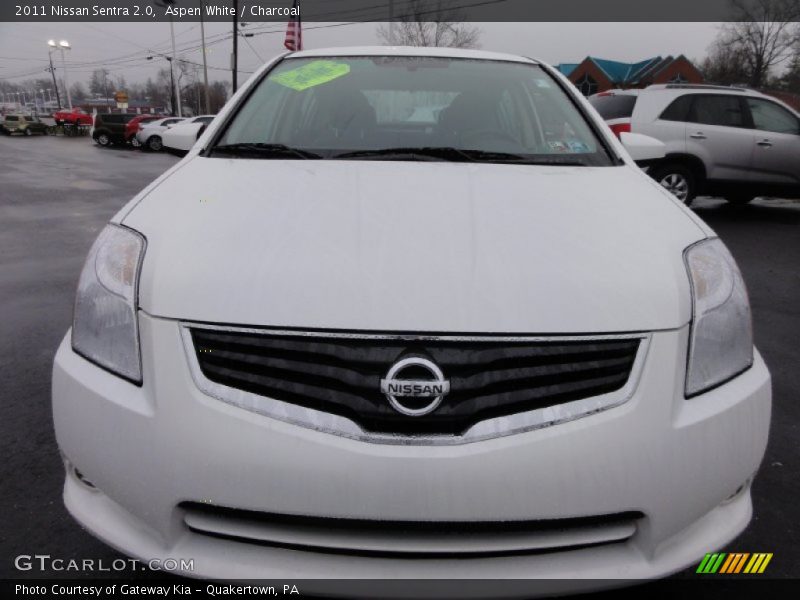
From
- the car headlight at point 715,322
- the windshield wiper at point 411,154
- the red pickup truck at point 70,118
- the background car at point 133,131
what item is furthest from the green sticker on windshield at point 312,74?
the red pickup truck at point 70,118

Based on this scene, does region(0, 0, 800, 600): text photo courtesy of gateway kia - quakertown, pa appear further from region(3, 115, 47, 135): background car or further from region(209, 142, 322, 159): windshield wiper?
region(3, 115, 47, 135): background car

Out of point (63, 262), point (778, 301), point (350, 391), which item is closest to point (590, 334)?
point (350, 391)

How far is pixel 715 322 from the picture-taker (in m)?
1.57

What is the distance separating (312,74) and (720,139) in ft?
24.1

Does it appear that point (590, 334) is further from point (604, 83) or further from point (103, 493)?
point (604, 83)

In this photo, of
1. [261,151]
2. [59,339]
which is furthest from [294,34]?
[261,151]

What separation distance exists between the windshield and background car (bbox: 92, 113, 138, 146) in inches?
1138

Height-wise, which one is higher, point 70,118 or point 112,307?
point 112,307

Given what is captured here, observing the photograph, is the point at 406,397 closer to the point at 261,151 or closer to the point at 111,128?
the point at 261,151

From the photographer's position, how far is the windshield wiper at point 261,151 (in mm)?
2258

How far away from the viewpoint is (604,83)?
50438 mm

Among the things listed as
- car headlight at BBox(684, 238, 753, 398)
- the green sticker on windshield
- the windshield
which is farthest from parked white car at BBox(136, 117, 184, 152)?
car headlight at BBox(684, 238, 753, 398)

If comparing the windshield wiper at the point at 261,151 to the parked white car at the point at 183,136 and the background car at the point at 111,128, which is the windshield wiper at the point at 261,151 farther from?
the background car at the point at 111,128

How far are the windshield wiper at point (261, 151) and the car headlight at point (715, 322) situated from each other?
4.17 ft
